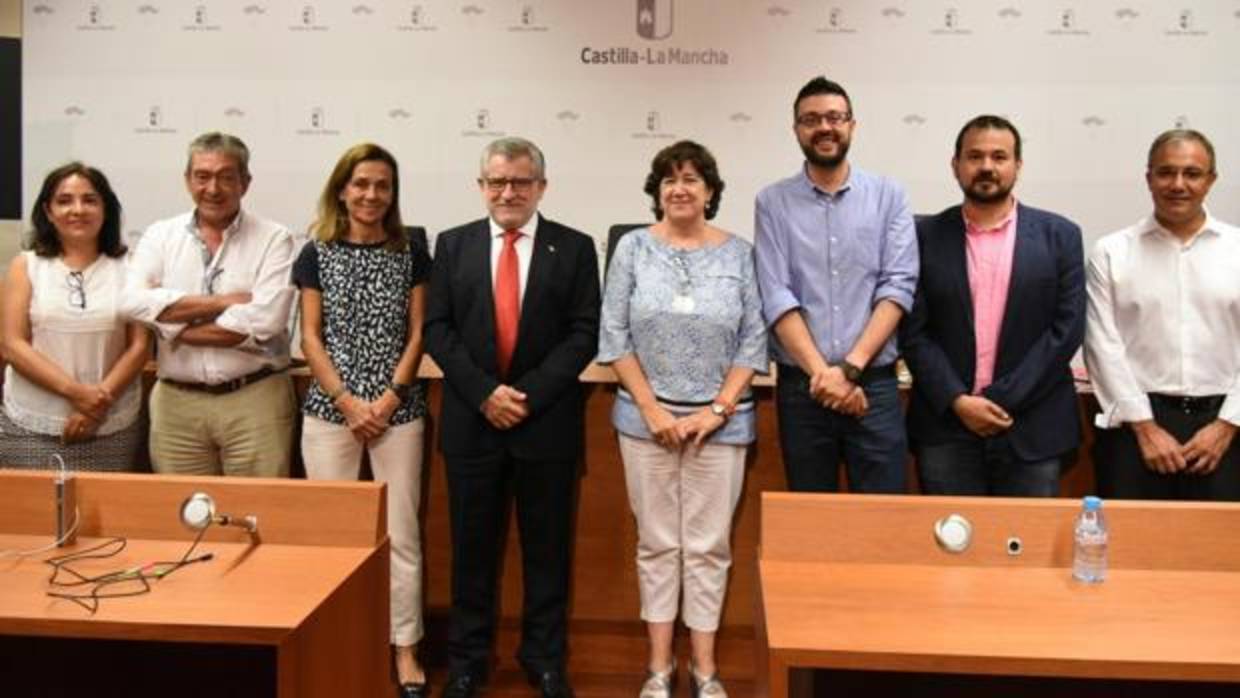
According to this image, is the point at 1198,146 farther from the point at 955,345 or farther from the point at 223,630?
the point at 223,630

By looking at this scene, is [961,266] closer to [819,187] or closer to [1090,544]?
[819,187]

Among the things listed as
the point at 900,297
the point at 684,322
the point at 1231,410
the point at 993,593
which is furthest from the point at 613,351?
the point at 1231,410

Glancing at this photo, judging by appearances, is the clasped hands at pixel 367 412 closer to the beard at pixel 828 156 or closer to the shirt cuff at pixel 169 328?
the shirt cuff at pixel 169 328

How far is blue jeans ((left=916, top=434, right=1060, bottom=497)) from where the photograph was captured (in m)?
2.68

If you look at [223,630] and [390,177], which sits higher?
[390,177]

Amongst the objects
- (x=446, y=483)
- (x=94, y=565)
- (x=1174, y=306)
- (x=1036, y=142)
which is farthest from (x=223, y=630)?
(x=1036, y=142)

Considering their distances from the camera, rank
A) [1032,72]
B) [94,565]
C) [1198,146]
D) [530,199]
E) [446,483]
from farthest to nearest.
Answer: [1032,72] < [446,483] < [530,199] < [1198,146] < [94,565]

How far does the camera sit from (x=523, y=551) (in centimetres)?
297

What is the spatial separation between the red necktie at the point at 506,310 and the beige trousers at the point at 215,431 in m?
0.67

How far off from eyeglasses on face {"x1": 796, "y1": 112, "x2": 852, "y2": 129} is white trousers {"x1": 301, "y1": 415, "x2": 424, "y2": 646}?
1.29 m

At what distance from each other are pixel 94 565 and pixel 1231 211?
4341 millimetres

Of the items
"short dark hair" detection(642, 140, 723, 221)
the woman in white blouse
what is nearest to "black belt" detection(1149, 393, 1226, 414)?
"short dark hair" detection(642, 140, 723, 221)

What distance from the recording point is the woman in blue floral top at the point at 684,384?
9.04 ft

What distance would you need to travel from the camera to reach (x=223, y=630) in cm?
168
